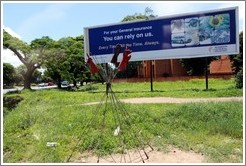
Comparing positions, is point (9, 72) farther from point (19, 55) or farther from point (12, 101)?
point (12, 101)

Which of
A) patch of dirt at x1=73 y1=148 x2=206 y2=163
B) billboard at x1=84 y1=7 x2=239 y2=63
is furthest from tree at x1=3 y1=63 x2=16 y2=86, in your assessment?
patch of dirt at x1=73 y1=148 x2=206 y2=163

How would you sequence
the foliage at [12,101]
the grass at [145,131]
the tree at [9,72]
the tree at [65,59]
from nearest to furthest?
the grass at [145,131]
the foliage at [12,101]
the tree at [65,59]
the tree at [9,72]

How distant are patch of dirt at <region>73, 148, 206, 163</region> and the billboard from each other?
7870mm

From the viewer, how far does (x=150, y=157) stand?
552 centimetres

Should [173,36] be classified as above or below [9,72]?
above

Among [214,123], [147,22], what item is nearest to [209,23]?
[147,22]

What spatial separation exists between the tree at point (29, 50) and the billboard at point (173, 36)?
652 cm

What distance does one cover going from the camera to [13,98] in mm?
16031

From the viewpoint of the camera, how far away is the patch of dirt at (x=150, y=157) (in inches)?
212

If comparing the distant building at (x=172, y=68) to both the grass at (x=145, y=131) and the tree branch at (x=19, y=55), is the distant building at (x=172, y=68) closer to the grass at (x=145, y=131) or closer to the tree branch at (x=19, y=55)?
the tree branch at (x=19, y=55)

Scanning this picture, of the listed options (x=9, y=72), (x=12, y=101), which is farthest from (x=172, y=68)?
(x=12, y=101)

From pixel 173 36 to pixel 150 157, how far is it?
931 cm

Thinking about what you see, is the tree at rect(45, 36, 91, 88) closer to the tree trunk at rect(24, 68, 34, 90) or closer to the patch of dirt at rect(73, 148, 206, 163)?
the tree trunk at rect(24, 68, 34, 90)

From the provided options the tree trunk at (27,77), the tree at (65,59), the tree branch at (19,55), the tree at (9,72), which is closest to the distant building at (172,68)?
the tree at (65,59)
